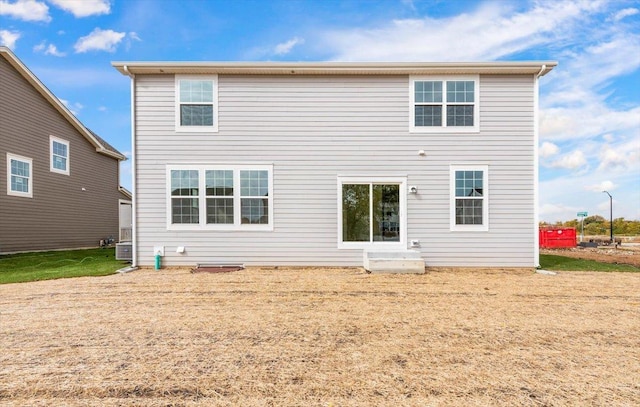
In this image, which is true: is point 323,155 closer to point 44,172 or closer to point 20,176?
point 20,176

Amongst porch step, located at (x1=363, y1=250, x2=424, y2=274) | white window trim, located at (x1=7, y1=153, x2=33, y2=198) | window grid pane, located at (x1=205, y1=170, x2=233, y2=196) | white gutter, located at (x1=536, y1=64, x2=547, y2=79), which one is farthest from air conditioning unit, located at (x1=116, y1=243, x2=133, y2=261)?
porch step, located at (x1=363, y1=250, x2=424, y2=274)

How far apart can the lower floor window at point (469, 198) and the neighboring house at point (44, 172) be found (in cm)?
1516

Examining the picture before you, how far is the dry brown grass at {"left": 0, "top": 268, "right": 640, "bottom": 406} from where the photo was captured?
2.65 meters

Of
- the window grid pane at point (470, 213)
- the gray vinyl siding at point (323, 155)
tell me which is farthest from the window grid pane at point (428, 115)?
the window grid pane at point (470, 213)

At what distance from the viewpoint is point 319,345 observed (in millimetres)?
3629

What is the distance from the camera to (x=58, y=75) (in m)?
15.2

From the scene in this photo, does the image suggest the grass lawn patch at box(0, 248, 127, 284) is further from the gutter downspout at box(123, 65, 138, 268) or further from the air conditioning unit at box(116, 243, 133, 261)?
the gutter downspout at box(123, 65, 138, 268)

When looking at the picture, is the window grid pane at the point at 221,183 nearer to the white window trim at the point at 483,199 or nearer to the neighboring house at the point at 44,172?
the white window trim at the point at 483,199

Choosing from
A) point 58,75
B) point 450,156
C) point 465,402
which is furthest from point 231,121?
point 58,75

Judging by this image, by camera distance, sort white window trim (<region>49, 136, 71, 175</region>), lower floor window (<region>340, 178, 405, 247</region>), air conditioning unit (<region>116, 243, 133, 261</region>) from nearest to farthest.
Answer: lower floor window (<region>340, 178, 405, 247</region>) → air conditioning unit (<region>116, 243, 133, 261</region>) → white window trim (<region>49, 136, 71, 175</region>)

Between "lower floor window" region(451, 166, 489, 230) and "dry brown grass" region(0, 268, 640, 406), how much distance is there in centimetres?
246

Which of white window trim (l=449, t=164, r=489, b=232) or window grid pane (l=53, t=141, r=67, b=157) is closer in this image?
white window trim (l=449, t=164, r=489, b=232)

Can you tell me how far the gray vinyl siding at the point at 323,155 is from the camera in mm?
8781

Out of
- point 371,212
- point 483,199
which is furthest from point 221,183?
point 483,199
